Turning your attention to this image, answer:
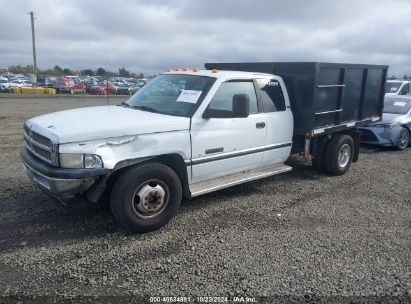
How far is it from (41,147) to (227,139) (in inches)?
91.6

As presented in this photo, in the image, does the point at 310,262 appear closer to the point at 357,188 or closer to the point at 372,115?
the point at 357,188

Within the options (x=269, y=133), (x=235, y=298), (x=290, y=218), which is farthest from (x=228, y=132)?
(x=235, y=298)

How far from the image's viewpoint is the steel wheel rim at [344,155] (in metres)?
7.12

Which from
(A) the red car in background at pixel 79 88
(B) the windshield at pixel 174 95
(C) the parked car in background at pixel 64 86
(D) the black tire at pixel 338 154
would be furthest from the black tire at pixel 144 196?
(A) the red car in background at pixel 79 88

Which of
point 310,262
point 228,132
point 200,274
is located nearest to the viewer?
point 200,274

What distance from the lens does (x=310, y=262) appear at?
12.6ft

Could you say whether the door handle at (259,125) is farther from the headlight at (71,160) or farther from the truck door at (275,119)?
the headlight at (71,160)

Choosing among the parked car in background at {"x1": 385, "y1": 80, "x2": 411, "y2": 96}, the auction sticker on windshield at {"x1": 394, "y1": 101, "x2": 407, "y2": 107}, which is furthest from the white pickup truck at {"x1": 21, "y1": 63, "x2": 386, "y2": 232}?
the parked car in background at {"x1": 385, "y1": 80, "x2": 411, "y2": 96}

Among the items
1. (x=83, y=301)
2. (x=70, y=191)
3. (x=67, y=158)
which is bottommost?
(x=83, y=301)

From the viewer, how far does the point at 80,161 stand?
389 centimetres

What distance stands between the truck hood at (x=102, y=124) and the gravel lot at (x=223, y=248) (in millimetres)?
1211

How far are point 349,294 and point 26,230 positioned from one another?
3582mm

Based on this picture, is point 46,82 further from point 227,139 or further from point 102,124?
point 102,124

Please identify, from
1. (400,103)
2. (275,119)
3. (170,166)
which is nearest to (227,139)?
(170,166)
